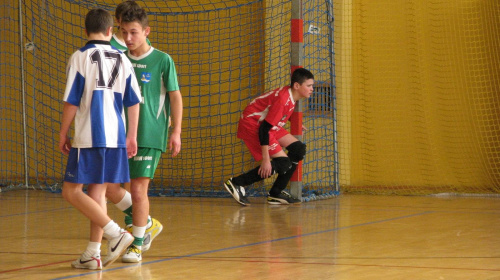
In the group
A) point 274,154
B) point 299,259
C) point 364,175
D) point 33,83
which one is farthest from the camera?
point 33,83

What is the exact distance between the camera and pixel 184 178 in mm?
8328

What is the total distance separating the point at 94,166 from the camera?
10.0 feet

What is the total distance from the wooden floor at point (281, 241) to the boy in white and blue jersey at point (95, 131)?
0.61ft

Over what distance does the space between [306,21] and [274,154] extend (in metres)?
1.82

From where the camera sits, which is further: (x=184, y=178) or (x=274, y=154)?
(x=184, y=178)

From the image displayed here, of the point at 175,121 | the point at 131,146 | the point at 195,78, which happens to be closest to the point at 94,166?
the point at 131,146

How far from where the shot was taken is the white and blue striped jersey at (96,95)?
305 cm

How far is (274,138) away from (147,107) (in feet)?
9.47

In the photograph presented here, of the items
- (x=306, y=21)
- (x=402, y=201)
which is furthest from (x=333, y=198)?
(x=306, y=21)

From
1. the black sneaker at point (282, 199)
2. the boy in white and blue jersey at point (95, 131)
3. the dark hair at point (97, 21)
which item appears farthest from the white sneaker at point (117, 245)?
the black sneaker at point (282, 199)

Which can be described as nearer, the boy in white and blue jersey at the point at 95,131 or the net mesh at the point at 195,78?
the boy in white and blue jersey at the point at 95,131

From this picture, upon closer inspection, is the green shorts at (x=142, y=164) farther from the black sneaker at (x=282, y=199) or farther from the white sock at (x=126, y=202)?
the black sneaker at (x=282, y=199)

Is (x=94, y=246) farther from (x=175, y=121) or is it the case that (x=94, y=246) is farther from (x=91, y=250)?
(x=175, y=121)

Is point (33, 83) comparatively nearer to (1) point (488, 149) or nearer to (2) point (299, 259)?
(1) point (488, 149)
